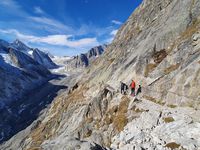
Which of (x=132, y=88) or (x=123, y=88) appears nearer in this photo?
(x=132, y=88)

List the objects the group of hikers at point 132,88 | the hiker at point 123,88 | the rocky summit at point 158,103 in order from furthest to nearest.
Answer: the hiker at point 123,88 → the group of hikers at point 132,88 → the rocky summit at point 158,103

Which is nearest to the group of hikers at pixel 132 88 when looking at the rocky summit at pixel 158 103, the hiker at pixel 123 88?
the hiker at pixel 123 88

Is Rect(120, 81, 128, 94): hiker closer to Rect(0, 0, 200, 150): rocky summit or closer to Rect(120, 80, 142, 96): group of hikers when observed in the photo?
Rect(120, 80, 142, 96): group of hikers

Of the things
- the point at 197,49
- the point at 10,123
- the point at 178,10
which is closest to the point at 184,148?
the point at 197,49

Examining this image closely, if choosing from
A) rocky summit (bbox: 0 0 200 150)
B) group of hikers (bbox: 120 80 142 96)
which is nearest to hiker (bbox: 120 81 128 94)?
group of hikers (bbox: 120 80 142 96)

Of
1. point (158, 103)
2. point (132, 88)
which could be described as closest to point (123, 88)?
point (132, 88)

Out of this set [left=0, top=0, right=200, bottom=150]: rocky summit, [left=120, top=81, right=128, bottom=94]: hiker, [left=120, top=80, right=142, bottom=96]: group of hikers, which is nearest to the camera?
[left=0, top=0, right=200, bottom=150]: rocky summit

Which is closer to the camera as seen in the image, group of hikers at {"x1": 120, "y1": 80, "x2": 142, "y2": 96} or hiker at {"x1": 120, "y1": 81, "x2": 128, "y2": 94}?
group of hikers at {"x1": 120, "y1": 80, "x2": 142, "y2": 96}

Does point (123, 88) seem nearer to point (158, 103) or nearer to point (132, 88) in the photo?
point (132, 88)

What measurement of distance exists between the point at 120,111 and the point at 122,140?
34.5 feet

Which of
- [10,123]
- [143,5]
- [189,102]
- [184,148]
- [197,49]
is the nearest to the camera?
[184,148]

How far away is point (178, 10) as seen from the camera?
65.3m

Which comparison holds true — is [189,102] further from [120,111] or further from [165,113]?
[120,111]

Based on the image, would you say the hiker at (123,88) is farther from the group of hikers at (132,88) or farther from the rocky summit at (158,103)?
the rocky summit at (158,103)
